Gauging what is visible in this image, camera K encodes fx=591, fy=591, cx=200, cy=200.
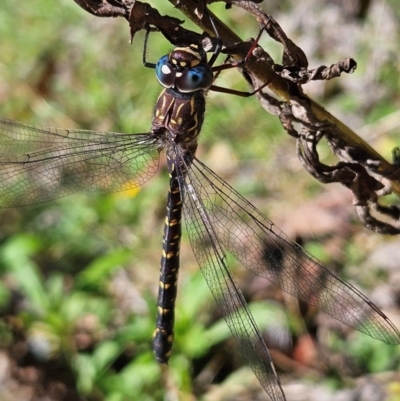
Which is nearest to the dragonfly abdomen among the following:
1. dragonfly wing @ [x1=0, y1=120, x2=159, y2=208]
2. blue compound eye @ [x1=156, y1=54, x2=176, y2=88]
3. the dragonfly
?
the dragonfly

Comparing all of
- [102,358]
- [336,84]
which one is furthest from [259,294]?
[336,84]

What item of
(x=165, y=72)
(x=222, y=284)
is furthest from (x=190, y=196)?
(x=165, y=72)

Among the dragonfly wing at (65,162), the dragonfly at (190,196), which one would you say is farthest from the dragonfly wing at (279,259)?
the dragonfly wing at (65,162)

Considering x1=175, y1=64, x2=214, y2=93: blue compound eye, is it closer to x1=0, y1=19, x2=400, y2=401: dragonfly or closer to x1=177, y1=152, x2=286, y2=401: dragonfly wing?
x1=0, y1=19, x2=400, y2=401: dragonfly

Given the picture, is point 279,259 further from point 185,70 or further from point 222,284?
point 185,70

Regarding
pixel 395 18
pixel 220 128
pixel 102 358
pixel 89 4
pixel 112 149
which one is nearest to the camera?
pixel 89 4

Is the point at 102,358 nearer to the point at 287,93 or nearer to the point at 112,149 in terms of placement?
the point at 112,149
